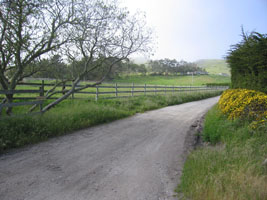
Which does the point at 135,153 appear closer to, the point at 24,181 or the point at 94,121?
the point at 24,181

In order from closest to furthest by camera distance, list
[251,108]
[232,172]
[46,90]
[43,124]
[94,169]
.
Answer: [232,172] → [94,169] → [251,108] → [43,124] → [46,90]

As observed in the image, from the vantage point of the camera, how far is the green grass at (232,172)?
102 inches

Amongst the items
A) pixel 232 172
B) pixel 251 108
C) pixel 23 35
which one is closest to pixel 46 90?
pixel 23 35

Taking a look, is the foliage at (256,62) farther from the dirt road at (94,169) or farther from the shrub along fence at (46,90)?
the shrub along fence at (46,90)

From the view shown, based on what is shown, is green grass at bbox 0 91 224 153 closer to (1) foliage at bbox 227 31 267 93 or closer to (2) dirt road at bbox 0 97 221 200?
(2) dirt road at bbox 0 97 221 200

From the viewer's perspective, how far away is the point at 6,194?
114 inches

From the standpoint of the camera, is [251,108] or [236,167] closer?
[236,167]

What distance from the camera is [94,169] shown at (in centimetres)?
382

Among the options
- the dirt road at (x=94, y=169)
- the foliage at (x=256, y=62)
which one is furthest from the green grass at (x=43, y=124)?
the foliage at (x=256, y=62)

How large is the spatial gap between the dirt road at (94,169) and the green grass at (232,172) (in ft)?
1.35

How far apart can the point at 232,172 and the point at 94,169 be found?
102 inches

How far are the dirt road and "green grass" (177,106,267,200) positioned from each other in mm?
410

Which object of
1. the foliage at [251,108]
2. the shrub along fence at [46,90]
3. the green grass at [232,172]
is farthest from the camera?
the shrub along fence at [46,90]

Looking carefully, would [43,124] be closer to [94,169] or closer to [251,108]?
[94,169]
